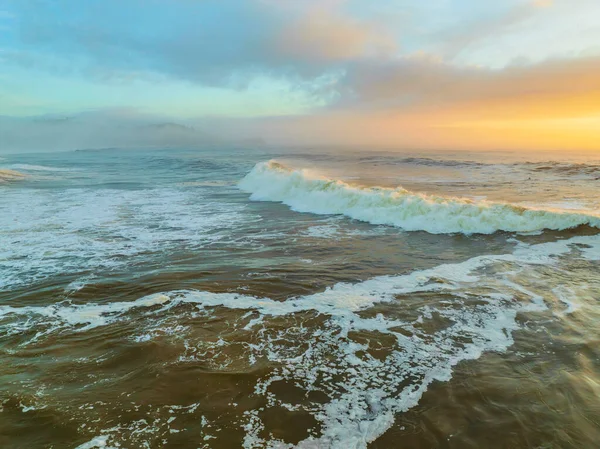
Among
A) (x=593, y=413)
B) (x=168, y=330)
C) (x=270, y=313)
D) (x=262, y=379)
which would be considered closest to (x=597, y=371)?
(x=593, y=413)

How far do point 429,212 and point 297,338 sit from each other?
10391 mm

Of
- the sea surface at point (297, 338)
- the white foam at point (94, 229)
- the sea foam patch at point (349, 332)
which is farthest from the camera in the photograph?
the white foam at point (94, 229)

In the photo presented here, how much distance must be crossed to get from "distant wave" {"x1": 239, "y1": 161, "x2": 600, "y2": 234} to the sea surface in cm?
47

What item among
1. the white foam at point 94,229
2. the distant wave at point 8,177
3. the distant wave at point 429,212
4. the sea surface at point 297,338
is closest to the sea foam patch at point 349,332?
the sea surface at point 297,338

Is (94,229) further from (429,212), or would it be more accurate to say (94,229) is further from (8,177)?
(8,177)

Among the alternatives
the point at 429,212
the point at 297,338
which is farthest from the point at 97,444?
the point at 429,212

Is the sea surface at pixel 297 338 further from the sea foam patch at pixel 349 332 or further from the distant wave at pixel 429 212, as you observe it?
the distant wave at pixel 429 212

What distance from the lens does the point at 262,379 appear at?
14.5 feet

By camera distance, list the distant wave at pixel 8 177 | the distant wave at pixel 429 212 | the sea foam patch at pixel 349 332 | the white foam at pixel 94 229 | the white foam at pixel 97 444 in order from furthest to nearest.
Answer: the distant wave at pixel 8 177 → the distant wave at pixel 429 212 → the white foam at pixel 94 229 → the sea foam patch at pixel 349 332 → the white foam at pixel 97 444

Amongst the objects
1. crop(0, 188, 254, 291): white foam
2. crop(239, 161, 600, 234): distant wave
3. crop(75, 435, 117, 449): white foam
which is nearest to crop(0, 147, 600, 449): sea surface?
crop(75, 435, 117, 449): white foam

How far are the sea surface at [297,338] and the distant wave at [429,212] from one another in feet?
1.54

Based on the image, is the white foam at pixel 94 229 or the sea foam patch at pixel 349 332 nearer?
the sea foam patch at pixel 349 332

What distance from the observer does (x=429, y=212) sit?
14.3 metres

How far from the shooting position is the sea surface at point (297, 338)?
12.1 ft
